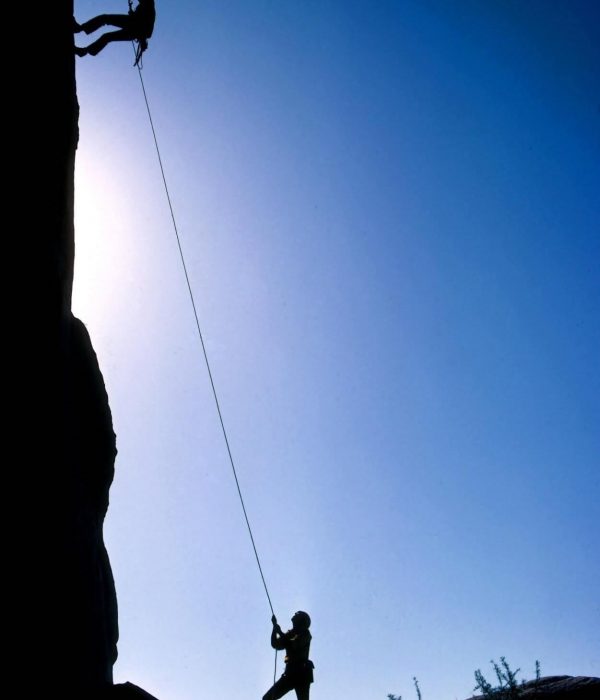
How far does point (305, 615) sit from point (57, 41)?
909 cm

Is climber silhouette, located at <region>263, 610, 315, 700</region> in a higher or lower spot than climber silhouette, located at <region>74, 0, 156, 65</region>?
lower

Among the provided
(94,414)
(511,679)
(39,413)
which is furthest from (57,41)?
(511,679)

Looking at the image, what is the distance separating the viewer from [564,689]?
2316 cm

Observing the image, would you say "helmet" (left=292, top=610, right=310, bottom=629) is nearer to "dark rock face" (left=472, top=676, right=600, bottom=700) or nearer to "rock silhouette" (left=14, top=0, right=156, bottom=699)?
"rock silhouette" (left=14, top=0, right=156, bottom=699)

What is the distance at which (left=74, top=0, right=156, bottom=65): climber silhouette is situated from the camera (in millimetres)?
8953

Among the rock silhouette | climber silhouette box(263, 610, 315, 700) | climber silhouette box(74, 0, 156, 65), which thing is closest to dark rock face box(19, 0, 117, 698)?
the rock silhouette

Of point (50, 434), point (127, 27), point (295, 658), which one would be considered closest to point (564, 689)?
point (295, 658)

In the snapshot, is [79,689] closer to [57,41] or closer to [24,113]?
[24,113]

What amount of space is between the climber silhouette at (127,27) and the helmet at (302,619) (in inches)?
409

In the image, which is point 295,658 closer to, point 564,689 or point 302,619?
point 302,619

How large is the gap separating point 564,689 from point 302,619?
22800 millimetres

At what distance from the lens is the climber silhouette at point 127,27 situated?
8953mm

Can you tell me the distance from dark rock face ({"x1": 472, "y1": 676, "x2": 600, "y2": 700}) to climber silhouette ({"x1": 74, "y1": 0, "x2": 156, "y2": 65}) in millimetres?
29429

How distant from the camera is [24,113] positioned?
17.9ft
